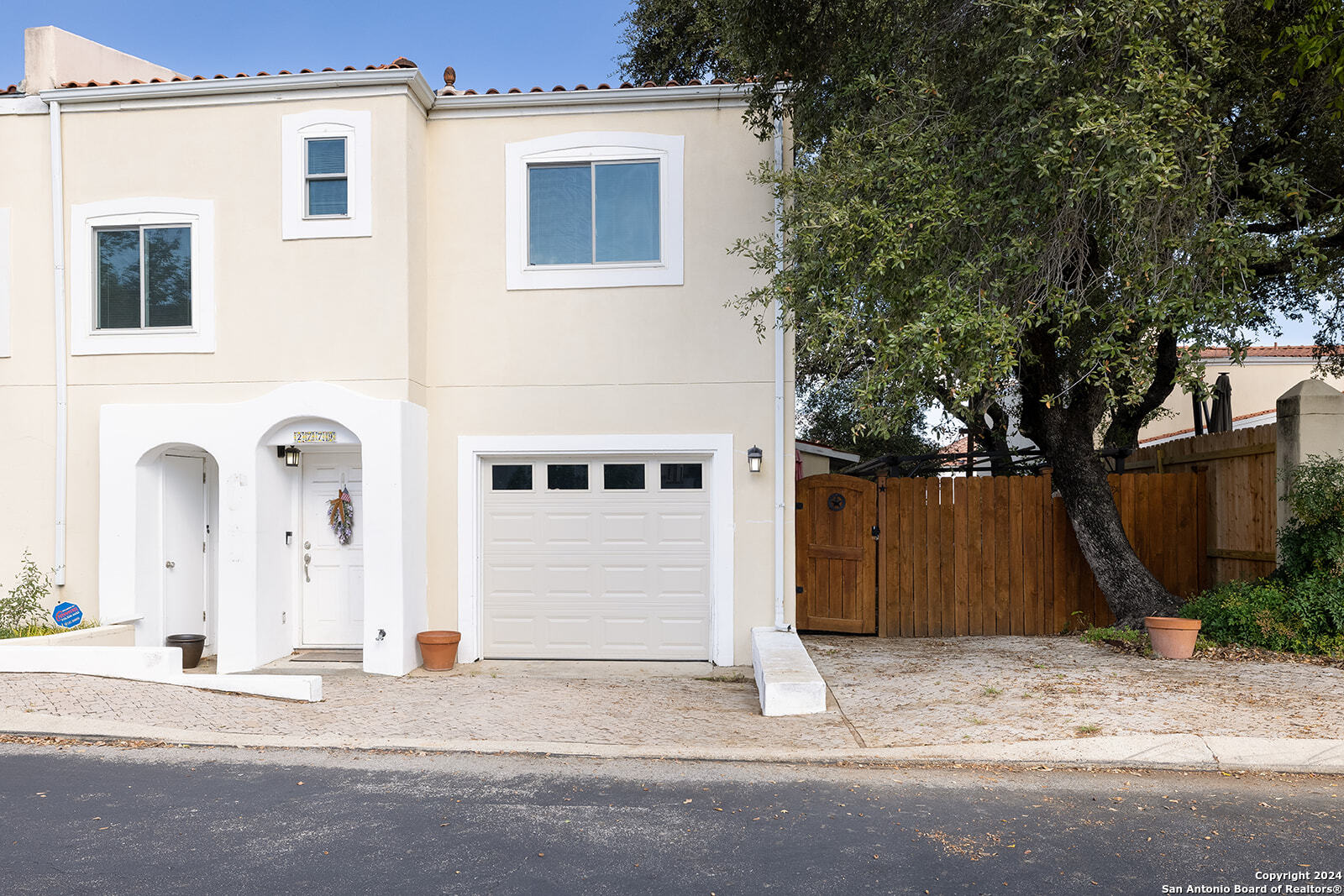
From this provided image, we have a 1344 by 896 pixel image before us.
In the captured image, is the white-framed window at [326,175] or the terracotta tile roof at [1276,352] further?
the terracotta tile roof at [1276,352]

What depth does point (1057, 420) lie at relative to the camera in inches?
446

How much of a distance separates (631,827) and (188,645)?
23.1ft

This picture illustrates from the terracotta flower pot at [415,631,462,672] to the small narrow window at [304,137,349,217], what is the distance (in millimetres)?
4357

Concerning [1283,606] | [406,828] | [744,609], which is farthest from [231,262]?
[1283,606]

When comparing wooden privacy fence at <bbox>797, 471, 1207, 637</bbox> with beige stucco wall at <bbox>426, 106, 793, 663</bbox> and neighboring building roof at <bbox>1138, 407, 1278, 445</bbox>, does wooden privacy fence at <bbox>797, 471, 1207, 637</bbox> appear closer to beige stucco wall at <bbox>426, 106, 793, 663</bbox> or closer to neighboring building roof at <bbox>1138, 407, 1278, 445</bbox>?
beige stucco wall at <bbox>426, 106, 793, 663</bbox>

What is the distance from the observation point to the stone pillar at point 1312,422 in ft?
32.2

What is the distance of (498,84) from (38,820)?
8.02m

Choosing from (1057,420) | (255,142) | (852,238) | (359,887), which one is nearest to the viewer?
(359,887)

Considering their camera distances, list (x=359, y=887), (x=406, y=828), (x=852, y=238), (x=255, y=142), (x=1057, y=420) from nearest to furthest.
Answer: (x=359, y=887) < (x=406, y=828) < (x=852, y=238) < (x=255, y=142) < (x=1057, y=420)

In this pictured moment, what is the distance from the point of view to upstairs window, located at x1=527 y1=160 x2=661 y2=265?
10.8 metres

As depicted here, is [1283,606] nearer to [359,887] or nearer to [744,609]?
[744,609]

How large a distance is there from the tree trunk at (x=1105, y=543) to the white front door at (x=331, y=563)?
7.73 meters

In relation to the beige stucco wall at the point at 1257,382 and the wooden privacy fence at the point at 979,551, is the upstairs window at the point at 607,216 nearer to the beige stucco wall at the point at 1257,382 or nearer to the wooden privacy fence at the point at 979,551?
the wooden privacy fence at the point at 979,551

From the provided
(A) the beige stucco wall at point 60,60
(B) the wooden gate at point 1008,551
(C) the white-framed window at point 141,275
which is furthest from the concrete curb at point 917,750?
(A) the beige stucco wall at point 60,60
